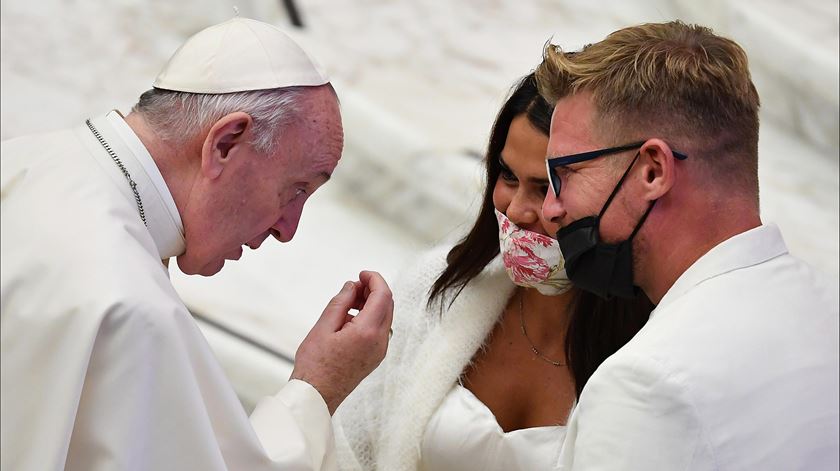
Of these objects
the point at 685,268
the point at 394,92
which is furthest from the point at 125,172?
the point at 394,92

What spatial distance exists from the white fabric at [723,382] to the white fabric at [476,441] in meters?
0.67

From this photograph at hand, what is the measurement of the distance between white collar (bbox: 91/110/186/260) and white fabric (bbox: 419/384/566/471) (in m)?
0.93

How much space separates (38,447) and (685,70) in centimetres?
132

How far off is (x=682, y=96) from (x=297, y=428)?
102 centimetres

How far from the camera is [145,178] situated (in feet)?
7.37

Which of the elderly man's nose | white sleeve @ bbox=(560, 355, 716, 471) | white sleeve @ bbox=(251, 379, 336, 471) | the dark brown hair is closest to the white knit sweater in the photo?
the dark brown hair

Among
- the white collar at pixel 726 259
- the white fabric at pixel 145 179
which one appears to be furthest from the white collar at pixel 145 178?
the white collar at pixel 726 259

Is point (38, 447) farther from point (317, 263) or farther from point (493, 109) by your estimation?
point (493, 109)

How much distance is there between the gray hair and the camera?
7.50ft

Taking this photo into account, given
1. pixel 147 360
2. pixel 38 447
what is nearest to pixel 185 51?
pixel 147 360

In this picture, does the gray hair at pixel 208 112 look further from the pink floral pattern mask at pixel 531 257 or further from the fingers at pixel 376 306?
the pink floral pattern mask at pixel 531 257

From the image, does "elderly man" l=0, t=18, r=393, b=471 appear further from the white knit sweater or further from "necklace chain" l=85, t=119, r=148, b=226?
the white knit sweater

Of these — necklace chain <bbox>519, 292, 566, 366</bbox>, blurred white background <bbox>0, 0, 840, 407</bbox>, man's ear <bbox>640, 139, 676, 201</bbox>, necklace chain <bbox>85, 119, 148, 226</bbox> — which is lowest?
blurred white background <bbox>0, 0, 840, 407</bbox>

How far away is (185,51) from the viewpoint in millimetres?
2469
